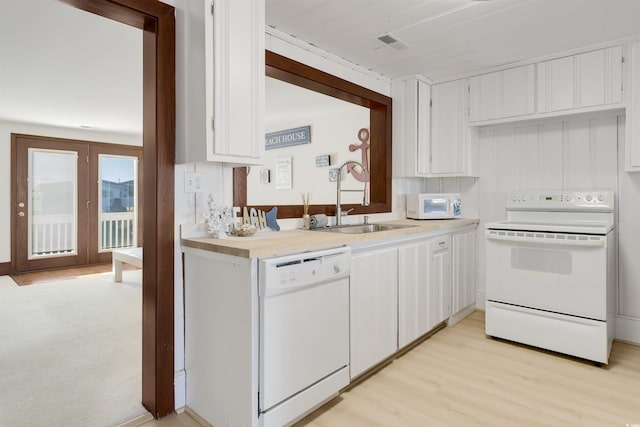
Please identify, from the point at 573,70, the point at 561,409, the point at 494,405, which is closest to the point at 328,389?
the point at 494,405

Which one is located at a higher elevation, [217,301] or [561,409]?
[217,301]

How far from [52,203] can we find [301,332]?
20.0 ft

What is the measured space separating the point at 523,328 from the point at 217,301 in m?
2.32

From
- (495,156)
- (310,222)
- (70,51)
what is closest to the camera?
(310,222)

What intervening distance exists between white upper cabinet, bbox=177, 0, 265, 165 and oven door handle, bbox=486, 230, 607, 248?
80.6 inches

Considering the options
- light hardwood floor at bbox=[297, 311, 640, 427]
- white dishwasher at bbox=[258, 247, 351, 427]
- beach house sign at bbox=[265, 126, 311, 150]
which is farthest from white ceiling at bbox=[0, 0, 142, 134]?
light hardwood floor at bbox=[297, 311, 640, 427]

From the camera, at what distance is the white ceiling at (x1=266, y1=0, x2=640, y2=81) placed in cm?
221

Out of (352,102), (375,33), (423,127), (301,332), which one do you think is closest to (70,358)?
(301,332)

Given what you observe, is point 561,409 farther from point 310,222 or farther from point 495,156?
point 495,156

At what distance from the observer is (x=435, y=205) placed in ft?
11.5

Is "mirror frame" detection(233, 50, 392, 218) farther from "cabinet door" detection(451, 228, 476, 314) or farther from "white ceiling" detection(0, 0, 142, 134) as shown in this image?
"white ceiling" detection(0, 0, 142, 134)

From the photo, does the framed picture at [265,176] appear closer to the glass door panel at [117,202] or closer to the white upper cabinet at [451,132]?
the glass door panel at [117,202]

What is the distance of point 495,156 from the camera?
141 inches

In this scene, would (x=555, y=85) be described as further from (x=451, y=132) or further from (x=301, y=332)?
(x=301, y=332)
